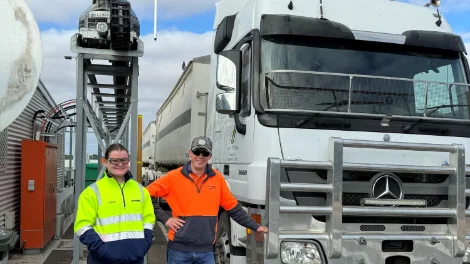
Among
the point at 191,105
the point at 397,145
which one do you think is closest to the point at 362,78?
the point at 397,145

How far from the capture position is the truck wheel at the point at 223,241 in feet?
17.2

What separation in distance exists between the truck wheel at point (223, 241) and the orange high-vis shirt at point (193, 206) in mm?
1045

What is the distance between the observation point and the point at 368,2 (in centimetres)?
520

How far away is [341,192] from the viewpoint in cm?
420

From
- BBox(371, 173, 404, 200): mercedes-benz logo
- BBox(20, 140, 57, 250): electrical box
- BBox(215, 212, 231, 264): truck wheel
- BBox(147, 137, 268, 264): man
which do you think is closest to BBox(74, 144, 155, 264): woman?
BBox(147, 137, 268, 264): man

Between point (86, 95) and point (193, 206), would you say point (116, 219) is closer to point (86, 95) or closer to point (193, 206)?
point (193, 206)

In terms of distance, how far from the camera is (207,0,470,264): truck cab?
13.8 feet

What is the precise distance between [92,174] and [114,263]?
548 inches

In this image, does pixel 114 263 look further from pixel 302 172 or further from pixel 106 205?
pixel 302 172

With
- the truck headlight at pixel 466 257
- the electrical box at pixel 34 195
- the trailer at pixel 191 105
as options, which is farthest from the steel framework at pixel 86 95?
→ the truck headlight at pixel 466 257

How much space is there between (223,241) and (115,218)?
7.08 ft

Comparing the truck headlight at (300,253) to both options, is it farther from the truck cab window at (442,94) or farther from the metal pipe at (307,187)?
the truck cab window at (442,94)

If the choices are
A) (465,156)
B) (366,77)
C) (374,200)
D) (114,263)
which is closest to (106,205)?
(114,263)

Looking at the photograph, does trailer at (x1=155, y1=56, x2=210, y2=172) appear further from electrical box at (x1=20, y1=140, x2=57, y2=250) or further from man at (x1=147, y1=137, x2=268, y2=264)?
man at (x1=147, y1=137, x2=268, y2=264)
